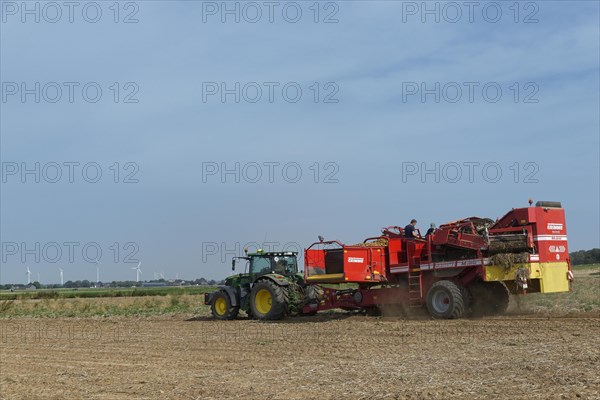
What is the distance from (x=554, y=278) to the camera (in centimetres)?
1694

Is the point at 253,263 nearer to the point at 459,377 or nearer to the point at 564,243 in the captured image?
the point at 564,243

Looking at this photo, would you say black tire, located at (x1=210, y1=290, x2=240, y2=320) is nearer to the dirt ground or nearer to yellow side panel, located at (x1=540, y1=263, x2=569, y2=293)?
the dirt ground

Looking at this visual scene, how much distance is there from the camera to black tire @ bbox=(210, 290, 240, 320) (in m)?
21.7

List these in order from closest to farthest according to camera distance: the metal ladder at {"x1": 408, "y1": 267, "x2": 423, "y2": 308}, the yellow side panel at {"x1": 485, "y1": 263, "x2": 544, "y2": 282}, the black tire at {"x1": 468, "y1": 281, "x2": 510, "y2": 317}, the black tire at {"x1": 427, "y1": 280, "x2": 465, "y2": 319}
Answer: the yellow side panel at {"x1": 485, "y1": 263, "x2": 544, "y2": 282} → the black tire at {"x1": 427, "y1": 280, "x2": 465, "y2": 319} → the black tire at {"x1": 468, "y1": 281, "x2": 510, "y2": 317} → the metal ladder at {"x1": 408, "y1": 267, "x2": 423, "y2": 308}

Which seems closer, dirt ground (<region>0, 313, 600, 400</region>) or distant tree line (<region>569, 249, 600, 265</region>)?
dirt ground (<region>0, 313, 600, 400</region>)

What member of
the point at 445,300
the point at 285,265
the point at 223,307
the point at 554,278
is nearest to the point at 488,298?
the point at 445,300

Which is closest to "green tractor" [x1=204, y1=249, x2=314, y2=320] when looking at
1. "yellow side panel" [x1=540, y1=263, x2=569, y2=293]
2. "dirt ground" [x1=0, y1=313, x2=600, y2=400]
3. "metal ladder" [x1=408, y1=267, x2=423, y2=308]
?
"dirt ground" [x1=0, y1=313, x2=600, y2=400]

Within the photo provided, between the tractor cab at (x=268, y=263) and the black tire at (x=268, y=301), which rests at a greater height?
the tractor cab at (x=268, y=263)

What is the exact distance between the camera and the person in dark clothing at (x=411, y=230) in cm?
1869

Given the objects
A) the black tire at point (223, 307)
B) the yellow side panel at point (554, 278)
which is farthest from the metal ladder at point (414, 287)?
the black tire at point (223, 307)

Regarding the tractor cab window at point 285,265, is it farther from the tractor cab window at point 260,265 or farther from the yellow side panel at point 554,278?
the yellow side panel at point 554,278

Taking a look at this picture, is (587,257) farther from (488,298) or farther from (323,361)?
(323,361)

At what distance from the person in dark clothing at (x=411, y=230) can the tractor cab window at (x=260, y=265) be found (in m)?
4.75

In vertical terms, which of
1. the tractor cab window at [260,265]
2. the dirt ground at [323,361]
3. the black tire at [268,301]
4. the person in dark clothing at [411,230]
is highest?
the person in dark clothing at [411,230]
